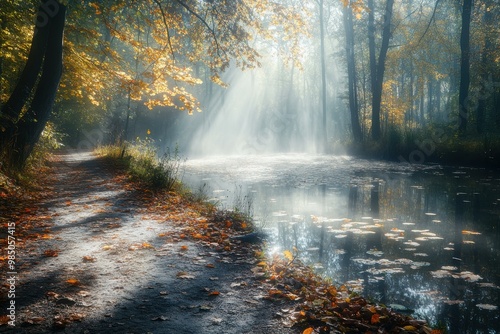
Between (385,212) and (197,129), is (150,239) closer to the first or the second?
(385,212)

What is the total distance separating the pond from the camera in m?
3.86

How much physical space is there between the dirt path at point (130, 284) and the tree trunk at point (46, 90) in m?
3.61

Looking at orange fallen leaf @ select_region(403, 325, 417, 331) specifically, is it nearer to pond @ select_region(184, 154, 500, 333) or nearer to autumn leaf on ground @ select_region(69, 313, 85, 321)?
pond @ select_region(184, 154, 500, 333)

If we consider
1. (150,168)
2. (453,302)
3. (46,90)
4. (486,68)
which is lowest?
(453,302)

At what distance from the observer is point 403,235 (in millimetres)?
6082

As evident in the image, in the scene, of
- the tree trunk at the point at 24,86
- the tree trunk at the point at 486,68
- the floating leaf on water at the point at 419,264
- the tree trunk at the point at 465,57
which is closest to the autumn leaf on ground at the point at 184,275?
the floating leaf on water at the point at 419,264

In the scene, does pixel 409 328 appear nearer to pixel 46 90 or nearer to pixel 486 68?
pixel 46 90

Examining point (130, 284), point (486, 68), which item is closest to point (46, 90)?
point (130, 284)

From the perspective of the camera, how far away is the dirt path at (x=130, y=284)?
2.74m

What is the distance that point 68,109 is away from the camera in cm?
2808

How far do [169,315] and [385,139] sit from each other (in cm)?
1922

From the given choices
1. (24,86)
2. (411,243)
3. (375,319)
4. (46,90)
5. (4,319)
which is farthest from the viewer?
(46,90)

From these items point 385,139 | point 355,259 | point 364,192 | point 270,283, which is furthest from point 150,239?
point 385,139

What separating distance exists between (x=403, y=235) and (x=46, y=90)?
897cm
